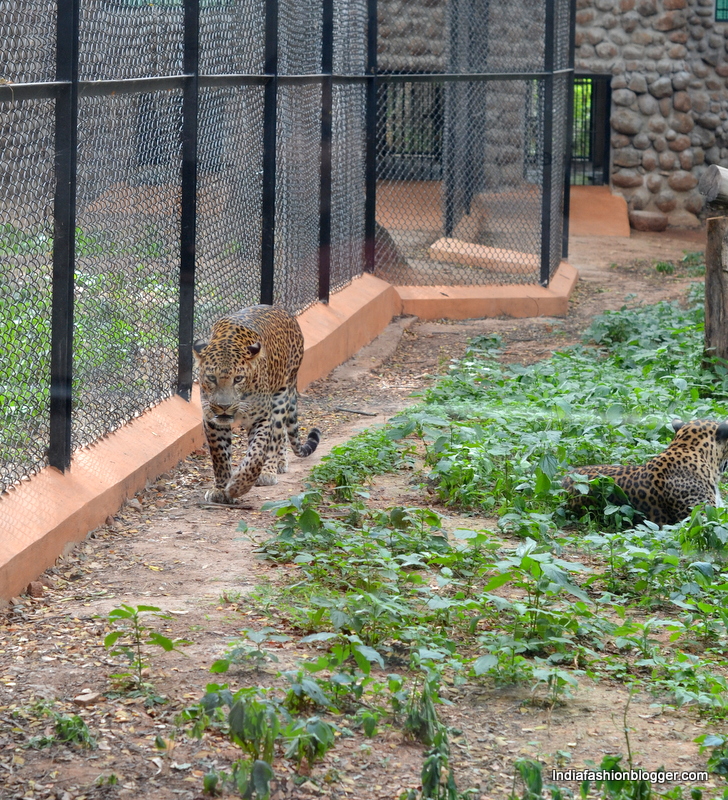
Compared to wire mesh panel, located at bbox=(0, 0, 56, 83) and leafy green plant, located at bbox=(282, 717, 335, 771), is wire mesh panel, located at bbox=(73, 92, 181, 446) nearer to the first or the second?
wire mesh panel, located at bbox=(0, 0, 56, 83)

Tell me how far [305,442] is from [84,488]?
1961 mm

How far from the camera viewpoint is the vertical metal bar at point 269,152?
8.25 m

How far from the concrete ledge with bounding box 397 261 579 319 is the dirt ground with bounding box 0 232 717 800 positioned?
6.06 meters

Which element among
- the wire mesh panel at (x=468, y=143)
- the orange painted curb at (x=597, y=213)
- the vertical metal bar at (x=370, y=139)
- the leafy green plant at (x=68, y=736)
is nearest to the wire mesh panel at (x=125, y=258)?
the leafy green plant at (x=68, y=736)

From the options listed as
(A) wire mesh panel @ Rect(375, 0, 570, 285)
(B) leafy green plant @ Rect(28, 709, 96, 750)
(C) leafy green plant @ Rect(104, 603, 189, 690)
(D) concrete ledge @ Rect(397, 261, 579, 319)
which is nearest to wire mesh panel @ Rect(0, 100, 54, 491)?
(C) leafy green plant @ Rect(104, 603, 189, 690)

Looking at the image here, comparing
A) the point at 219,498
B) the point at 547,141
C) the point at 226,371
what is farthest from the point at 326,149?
the point at 219,498

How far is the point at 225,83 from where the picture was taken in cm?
737

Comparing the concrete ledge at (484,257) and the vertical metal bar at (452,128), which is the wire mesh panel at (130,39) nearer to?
the concrete ledge at (484,257)

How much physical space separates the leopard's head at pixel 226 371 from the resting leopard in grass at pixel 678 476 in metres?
1.81

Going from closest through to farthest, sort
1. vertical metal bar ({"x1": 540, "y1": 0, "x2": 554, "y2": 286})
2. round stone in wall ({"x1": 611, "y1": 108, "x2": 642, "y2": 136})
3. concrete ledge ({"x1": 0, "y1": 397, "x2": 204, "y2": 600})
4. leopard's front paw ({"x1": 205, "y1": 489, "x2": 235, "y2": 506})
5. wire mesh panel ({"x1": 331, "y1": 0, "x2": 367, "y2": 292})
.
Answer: concrete ledge ({"x1": 0, "y1": 397, "x2": 204, "y2": 600}), leopard's front paw ({"x1": 205, "y1": 489, "x2": 235, "y2": 506}), wire mesh panel ({"x1": 331, "y1": 0, "x2": 367, "y2": 292}), vertical metal bar ({"x1": 540, "y1": 0, "x2": 554, "y2": 286}), round stone in wall ({"x1": 611, "y1": 108, "x2": 642, "y2": 136})

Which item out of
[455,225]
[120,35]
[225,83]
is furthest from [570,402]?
[455,225]

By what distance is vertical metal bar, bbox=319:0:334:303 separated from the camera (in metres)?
9.86

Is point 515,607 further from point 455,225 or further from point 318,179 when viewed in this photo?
point 455,225

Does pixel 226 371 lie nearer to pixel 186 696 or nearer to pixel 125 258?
pixel 125 258
